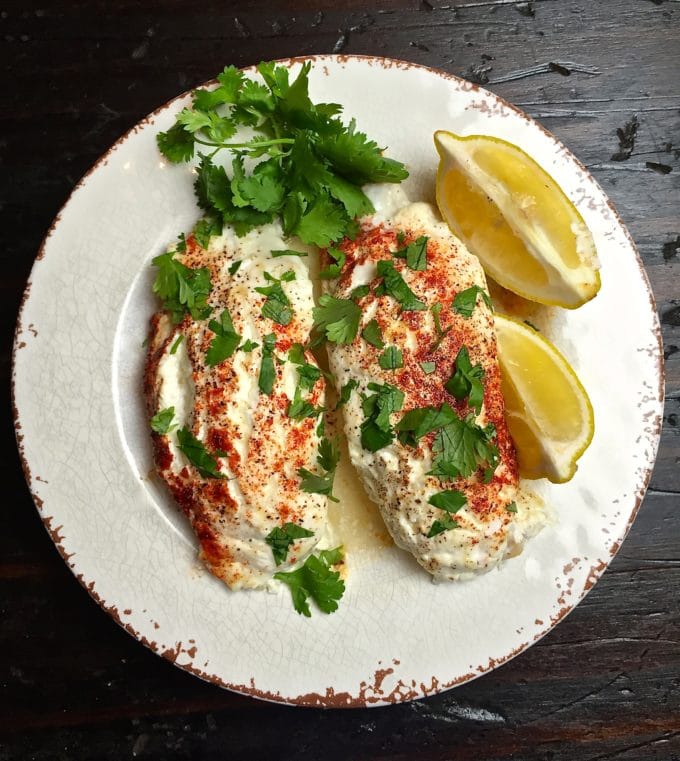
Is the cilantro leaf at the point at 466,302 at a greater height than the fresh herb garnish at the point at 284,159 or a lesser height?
lesser

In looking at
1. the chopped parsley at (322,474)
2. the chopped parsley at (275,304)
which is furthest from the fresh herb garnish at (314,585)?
the chopped parsley at (275,304)

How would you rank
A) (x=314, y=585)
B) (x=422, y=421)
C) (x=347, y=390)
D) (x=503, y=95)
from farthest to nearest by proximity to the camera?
(x=503, y=95) < (x=314, y=585) < (x=347, y=390) < (x=422, y=421)

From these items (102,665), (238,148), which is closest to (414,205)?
(238,148)

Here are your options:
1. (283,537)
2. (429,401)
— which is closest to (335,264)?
(429,401)

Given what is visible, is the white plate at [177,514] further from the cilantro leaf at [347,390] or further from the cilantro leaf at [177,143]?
the cilantro leaf at [347,390]

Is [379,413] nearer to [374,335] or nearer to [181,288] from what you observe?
[374,335]

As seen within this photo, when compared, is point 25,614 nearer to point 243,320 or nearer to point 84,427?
point 84,427
